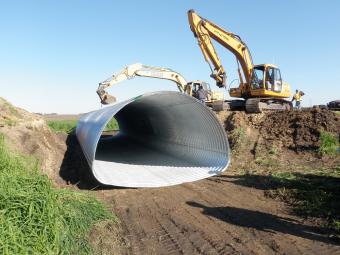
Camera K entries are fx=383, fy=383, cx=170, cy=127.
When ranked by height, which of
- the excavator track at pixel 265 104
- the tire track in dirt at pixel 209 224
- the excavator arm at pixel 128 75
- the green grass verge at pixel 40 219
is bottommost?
the tire track in dirt at pixel 209 224

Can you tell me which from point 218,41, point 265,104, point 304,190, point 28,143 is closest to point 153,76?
point 218,41

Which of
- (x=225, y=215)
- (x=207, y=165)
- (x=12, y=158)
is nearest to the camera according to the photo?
(x=225, y=215)

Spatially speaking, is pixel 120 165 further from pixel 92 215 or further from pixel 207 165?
pixel 92 215

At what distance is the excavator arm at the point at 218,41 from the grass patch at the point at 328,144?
21.6 feet

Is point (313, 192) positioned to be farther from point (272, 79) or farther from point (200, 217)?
point (272, 79)

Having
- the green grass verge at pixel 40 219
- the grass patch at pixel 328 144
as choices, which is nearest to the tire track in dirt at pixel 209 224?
the green grass verge at pixel 40 219

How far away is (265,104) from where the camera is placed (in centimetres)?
1762

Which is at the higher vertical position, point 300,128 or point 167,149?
point 300,128

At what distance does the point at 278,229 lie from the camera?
6.13m

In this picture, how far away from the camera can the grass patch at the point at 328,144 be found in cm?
1229

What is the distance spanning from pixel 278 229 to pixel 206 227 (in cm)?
115

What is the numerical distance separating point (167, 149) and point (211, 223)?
8071mm

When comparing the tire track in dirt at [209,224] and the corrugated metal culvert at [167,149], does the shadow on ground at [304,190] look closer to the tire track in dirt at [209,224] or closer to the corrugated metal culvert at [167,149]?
the tire track in dirt at [209,224]

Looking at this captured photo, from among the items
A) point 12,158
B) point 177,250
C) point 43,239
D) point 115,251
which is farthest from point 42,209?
point 12,158
